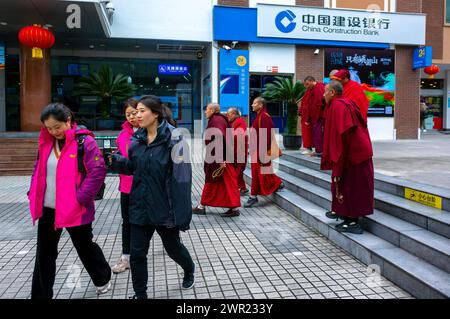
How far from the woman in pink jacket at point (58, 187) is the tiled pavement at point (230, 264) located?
1.89 feet

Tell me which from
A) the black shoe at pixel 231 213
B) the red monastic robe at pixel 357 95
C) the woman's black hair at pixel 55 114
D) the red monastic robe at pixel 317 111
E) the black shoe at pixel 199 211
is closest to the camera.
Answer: the woman's black hair at pixel 55 114

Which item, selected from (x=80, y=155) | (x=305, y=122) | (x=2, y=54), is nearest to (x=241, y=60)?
(x=305, y=122)

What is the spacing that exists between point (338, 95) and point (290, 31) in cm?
1097

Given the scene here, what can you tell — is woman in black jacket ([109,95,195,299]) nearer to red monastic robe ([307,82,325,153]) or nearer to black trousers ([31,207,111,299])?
black trousers ([31,207,111,299])

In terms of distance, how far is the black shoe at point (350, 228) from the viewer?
4641 mm

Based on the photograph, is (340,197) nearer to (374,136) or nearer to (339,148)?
(339,148)

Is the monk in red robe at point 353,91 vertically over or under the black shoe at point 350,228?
over

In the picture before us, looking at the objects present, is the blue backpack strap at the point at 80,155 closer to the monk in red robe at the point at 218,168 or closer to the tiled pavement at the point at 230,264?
the tiled pavement at the point at 230,264

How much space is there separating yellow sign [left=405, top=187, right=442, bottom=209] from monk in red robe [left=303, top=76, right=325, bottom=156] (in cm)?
383

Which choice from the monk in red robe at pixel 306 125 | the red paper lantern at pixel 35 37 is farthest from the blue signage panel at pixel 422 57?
the red paper lantern at pixel 35 37

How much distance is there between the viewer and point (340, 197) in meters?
4.53

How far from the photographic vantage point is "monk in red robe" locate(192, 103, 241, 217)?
19.7ft

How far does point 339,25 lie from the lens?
15219 millimetres
